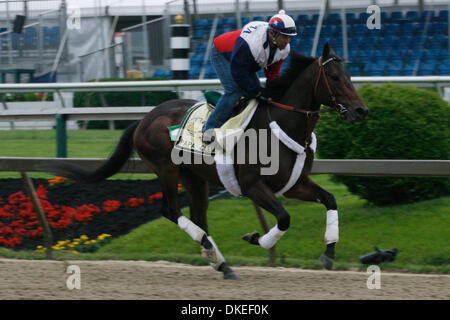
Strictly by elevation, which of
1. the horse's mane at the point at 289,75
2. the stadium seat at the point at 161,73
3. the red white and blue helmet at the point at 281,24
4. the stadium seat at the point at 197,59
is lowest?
the stadium seat at the point at 161,73

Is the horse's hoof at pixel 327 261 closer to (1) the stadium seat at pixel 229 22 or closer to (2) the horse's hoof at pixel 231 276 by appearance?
(2) the horse's hoof at pixel 231 276

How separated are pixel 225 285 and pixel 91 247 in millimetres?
2043

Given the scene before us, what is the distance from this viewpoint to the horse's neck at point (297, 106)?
511cm

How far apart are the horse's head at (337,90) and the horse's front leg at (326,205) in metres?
0.63

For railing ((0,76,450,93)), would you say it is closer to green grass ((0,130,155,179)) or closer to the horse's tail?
green grass ((0,130,155,179))

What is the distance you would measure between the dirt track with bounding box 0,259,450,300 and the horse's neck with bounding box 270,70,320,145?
1069 millimetres

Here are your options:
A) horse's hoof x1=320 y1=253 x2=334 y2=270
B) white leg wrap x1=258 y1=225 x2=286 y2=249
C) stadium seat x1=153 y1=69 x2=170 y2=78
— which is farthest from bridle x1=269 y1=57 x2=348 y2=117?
stadium seat x1=153 y1=69 x2=170 y2=78

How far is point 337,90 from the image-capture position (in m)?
4.94

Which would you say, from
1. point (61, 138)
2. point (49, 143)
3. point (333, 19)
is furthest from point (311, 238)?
point (333, 19)

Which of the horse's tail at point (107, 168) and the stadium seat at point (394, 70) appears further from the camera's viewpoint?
the stadium seat at point (394, 70)

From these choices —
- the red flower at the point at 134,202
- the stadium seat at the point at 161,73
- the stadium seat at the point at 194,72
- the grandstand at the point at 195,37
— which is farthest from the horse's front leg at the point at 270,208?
the stadium seat at the point at 161,73

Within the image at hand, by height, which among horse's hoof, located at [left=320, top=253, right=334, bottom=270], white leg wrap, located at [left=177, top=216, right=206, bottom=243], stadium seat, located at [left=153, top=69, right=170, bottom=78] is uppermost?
stadium seat, located at [left=153, top=69, right=170, bottom=78]

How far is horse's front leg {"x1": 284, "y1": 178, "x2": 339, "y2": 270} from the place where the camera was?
5000 millimetres

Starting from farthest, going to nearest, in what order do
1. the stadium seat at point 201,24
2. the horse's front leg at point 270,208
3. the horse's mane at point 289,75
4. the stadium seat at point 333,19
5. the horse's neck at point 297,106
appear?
the stadium seat at point 201,24, the stadium seat at point 333,19, the horse's mane at point 289,75, the horse's neck at point 297,106, the horse's front leg at point 270,208
